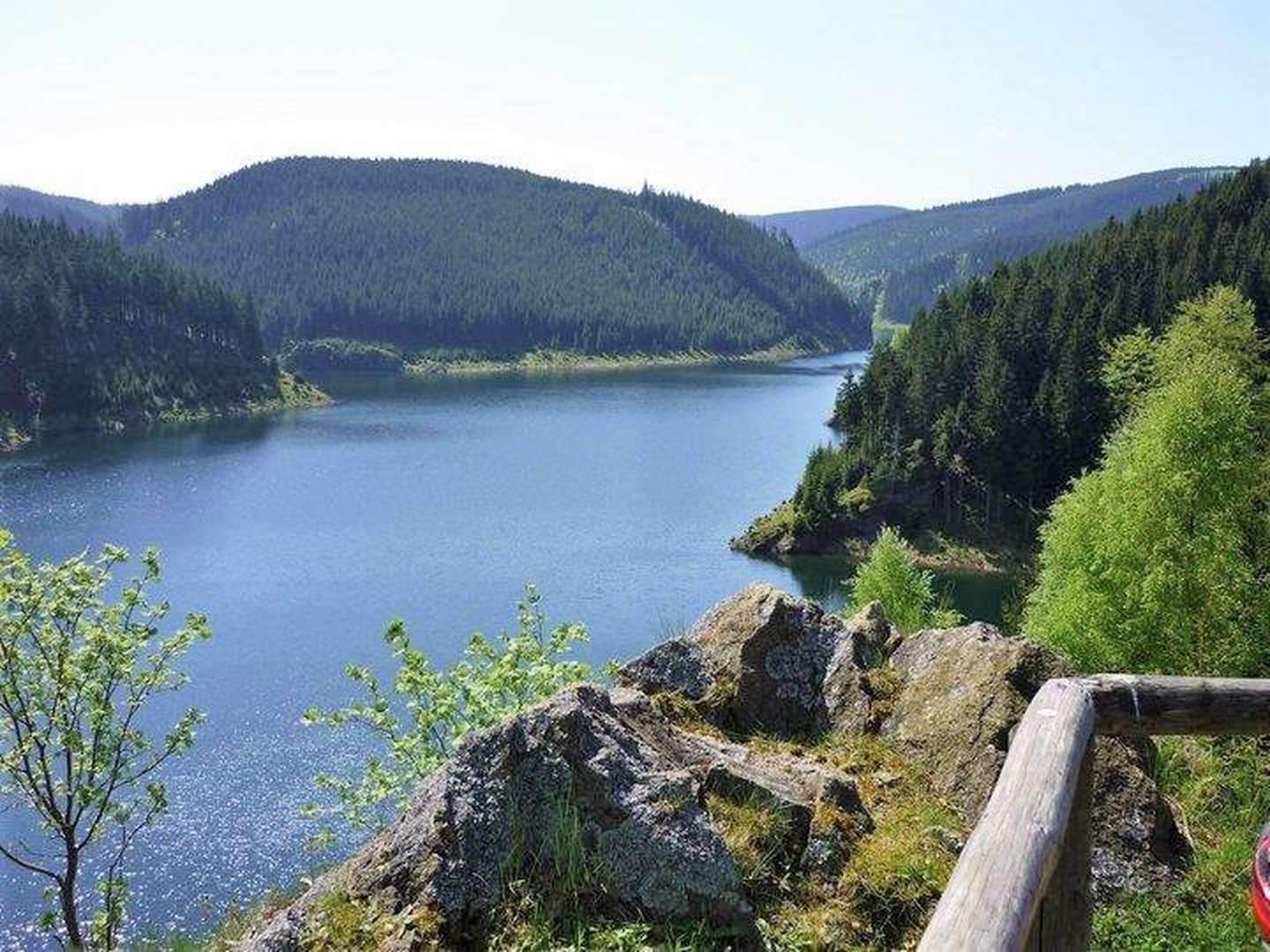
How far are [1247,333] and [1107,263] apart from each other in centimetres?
5161

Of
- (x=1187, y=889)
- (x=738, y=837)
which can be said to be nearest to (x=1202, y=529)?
(x=1187, y=889)

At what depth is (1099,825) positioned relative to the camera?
6.91 m

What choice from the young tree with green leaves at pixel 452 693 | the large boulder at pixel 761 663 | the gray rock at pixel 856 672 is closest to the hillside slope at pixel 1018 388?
the young tree with green leaves at pixel 452 693

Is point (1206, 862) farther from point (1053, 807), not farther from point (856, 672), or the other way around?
point (1053, 807)

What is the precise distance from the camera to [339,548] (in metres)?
85.8

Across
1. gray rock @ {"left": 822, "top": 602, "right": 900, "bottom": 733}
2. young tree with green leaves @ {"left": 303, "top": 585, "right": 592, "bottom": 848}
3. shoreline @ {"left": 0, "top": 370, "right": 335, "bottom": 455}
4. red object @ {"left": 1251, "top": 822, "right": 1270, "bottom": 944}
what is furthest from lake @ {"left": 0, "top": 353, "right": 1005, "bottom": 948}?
red object @ {"left": 1251, "top": 822, "right": 1270, "bottom": 944}

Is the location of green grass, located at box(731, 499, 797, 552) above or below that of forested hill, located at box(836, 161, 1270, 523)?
below

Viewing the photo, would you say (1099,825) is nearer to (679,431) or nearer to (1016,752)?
(1016,752)

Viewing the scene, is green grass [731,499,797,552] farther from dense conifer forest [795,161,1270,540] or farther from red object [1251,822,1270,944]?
red object [1251,822,1270,944]

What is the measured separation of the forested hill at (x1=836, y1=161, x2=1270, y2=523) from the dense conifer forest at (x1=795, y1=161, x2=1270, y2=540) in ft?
0.42

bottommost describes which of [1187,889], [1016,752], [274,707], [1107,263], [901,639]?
[274,707]

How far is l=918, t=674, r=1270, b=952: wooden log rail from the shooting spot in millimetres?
2777

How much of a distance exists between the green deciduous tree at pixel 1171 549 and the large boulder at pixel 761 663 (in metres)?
23.2

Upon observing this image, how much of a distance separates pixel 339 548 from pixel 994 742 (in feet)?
272
